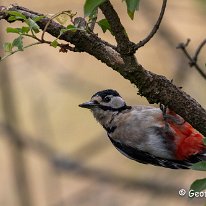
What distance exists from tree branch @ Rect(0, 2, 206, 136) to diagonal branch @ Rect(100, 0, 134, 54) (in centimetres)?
10

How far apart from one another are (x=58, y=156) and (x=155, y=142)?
242 centimetres

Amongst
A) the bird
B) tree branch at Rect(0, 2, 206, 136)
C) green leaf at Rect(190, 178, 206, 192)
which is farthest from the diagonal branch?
the bird

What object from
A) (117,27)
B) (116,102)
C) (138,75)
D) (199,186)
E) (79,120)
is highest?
(79,120)

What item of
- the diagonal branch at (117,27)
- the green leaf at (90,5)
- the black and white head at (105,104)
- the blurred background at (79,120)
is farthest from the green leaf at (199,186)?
the blurred background at (79,120)

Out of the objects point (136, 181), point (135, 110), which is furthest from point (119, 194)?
point (135, 110)

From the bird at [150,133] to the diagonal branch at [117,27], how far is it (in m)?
1.05

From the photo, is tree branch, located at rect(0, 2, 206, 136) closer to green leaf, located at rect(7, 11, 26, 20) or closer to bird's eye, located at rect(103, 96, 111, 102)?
green leaf, located at rect(7, 11, 26, 20)

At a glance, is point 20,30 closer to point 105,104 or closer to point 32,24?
point 32,24

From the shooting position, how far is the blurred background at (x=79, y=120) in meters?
5.75

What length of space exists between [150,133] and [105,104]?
0.29 metres

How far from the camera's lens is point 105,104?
3859mm

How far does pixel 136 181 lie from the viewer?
549cm

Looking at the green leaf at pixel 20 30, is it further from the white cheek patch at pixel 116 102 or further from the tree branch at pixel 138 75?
the white cheek patch at pixel 116 102

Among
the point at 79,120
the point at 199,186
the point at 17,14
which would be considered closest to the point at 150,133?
the point at 199,186
